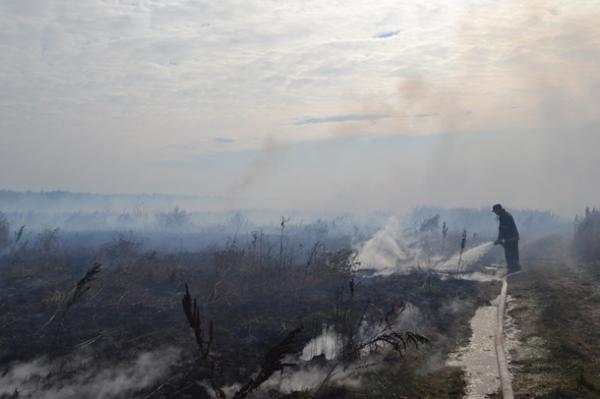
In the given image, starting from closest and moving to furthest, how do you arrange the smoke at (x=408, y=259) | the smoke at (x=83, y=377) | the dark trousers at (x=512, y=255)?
the smoke at (x=83, y=377), the dark trousers at (x=512, y=255), the smoke at (x=408, y=259)

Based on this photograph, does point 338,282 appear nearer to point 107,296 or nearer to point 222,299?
point 222,299

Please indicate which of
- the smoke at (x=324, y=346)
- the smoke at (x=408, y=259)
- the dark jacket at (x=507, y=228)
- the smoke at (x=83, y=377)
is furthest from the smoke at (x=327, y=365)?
the smoke at (x=408, y=259)

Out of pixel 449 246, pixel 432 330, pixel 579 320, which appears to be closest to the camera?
pixel 579 320

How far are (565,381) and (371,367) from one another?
4.07m

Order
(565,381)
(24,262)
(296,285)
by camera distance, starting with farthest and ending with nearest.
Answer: (24,262)
(296,285)
(565,381)

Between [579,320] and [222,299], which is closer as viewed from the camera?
[579,320]

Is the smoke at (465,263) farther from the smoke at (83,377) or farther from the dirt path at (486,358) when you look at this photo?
the smoke at (83,377)

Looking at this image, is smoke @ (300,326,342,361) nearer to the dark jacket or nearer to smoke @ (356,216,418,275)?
smoke @ (356,216,418,275)

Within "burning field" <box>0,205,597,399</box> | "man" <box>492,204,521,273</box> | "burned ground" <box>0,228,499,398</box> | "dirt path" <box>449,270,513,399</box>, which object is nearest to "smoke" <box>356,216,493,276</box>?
"man" <box>492,204,521,273</box>

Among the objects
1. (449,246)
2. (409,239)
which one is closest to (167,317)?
(449,246)

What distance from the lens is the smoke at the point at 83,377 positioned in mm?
9195

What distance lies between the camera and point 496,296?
60.8 feet

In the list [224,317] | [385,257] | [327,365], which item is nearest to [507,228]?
[385,257]

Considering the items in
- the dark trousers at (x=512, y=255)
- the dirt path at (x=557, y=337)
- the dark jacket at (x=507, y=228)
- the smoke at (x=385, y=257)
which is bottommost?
the smoke at (x=385, y=257)
